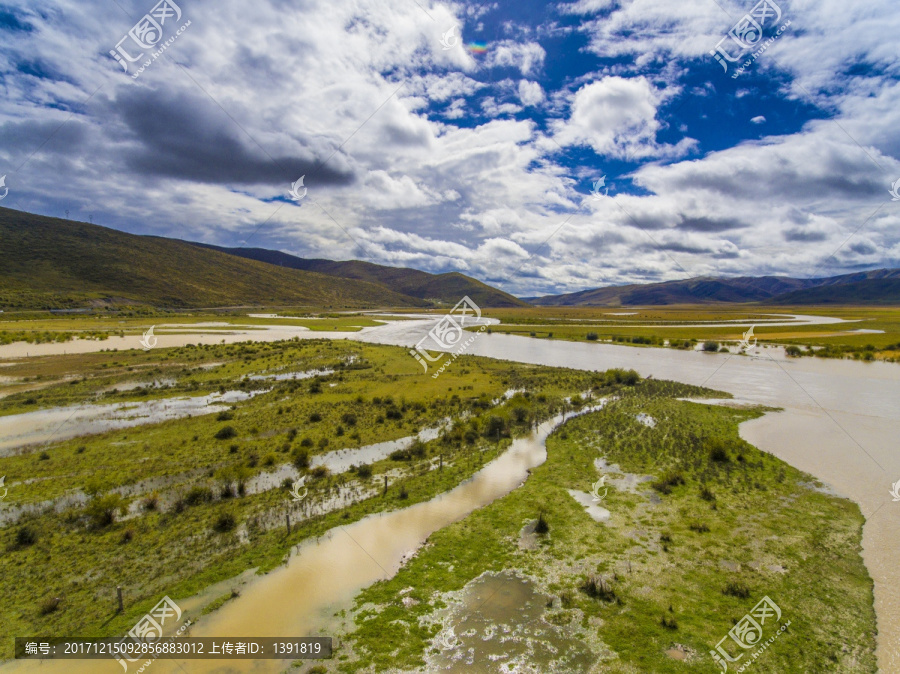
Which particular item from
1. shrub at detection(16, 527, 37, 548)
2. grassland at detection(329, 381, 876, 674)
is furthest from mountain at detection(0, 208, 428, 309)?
grassland at detection(329, 381, 876, 674)

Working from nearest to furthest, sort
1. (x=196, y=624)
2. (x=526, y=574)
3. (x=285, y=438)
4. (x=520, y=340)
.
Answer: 1. (x=196, y=624)
2. (x=526, y=574)
3. (x=285, y=438)
4. (x=520, y=340)

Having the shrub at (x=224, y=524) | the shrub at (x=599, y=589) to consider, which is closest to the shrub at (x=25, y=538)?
the shrub at (x=224, y=524)

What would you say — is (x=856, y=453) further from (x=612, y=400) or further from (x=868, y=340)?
(x=868, y=340)

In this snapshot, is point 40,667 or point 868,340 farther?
point 868,340

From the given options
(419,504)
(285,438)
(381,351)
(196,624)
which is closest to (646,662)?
(419,504)

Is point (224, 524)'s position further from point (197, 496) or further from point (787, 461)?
point (787, 461)

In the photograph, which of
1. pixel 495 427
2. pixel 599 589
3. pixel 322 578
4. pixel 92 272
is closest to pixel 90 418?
pixel 322 578

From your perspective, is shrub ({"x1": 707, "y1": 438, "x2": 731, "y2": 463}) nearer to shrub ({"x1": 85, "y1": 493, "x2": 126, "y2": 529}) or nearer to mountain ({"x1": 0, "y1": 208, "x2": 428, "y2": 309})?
shrub ({"x1": 85, "y1": 493, "x2": 126, "y2": 529})

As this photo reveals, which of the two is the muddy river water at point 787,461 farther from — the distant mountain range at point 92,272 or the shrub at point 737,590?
the distant mountain range at point 92,272
